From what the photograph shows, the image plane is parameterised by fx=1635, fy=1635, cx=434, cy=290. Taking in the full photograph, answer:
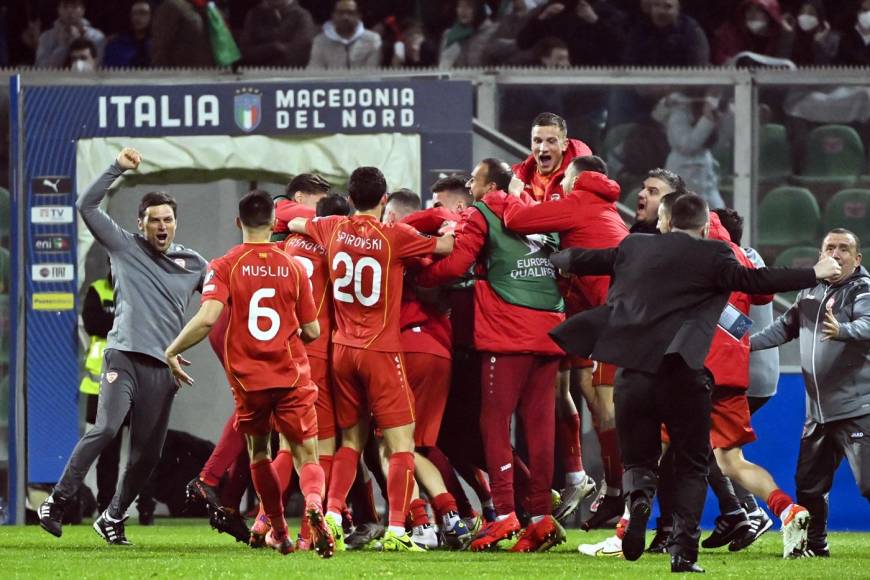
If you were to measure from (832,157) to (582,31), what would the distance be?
9.76ft

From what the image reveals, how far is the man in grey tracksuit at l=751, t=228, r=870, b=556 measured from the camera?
Result: 870 centimetres

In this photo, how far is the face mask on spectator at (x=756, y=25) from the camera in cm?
1398

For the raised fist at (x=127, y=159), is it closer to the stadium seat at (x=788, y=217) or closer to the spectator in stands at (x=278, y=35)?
the stadium seat at (x=788, y=217)

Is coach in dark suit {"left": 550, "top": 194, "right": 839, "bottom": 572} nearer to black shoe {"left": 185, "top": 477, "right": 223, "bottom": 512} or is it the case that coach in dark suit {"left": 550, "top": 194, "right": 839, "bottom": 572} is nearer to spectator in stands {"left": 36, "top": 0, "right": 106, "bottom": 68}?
black shoe {"left": 185, "top": 477, "right": 223, "bottom": 512}

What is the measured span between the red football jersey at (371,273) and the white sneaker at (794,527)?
→ 2.18 metres

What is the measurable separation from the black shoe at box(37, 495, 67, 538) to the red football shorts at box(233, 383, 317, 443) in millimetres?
1321

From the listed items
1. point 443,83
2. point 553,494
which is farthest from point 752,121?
point 553,494

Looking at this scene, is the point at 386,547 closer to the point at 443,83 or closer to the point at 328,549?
the point at 328,549

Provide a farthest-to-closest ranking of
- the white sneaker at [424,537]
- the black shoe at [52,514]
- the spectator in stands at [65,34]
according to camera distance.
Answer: the spectator in stands at [65,34] → the white sneaker at [424,537] → the black shoe at [52,514]

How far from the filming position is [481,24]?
14039 millimetres

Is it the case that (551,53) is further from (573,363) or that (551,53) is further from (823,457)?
(823,457)

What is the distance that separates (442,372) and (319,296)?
2.57 feet

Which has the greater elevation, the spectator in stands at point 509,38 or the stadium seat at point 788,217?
the spectator in stands at point 509,38

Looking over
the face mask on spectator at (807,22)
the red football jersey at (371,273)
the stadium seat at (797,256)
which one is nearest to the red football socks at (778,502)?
the red football jersey at (371,273)
